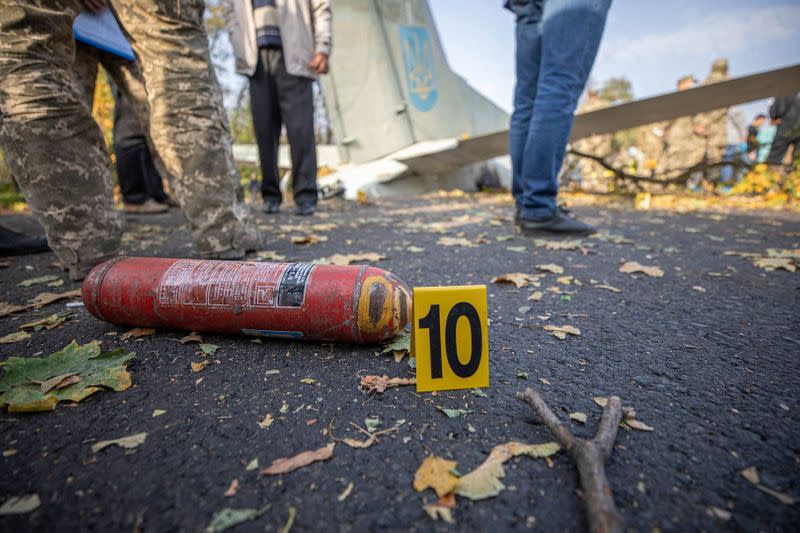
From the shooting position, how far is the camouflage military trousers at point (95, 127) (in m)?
1.53

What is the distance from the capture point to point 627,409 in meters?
0.89

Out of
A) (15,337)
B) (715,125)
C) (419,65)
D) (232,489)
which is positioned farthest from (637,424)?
(715,125)

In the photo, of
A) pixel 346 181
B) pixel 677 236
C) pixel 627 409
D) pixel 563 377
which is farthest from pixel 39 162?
pixel 346 181

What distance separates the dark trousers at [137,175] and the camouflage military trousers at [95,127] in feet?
6.88

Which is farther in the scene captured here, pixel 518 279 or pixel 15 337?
pixel 518 279

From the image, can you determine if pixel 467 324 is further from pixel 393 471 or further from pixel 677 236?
pixel 677 236

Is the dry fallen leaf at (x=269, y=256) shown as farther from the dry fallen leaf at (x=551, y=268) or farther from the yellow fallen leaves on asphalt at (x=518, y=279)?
the dry fallen leaf at (x=551, y=268)

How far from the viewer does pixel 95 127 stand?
173 cm

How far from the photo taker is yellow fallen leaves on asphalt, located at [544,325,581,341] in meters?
1.29

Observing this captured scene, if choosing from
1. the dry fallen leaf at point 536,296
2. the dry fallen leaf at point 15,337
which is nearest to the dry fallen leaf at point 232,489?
the dry fallen leaf at point 15,337

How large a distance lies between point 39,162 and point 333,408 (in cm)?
167

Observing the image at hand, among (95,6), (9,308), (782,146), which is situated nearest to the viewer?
(9,308)

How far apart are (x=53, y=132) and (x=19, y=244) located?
1197mm

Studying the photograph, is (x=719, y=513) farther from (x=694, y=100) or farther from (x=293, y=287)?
(x=694, y=100)
